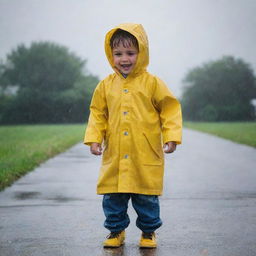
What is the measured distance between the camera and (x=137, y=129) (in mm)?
3846

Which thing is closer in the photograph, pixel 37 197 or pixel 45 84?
pixel 37 197

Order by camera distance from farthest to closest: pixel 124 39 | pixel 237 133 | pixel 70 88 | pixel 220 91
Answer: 1. pixel 220 91
2. pixel 70 88
3. pixel 237 133
4. pixel 124 39

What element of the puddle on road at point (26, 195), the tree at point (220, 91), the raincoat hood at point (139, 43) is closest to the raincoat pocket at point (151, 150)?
the raincoat hood at point (139, 43)

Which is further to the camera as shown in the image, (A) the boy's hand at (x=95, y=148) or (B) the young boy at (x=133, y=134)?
(A) the boy's hand at (x=95, y=148)

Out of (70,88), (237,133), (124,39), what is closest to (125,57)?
(124,39)

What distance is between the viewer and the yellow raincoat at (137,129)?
3.84 metres

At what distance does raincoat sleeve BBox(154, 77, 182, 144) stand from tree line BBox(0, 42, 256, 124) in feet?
169

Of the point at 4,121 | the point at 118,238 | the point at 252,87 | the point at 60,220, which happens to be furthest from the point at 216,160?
the point at 252,87

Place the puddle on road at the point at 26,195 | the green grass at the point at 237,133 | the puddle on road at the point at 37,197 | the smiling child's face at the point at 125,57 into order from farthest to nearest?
the green grass at the point at 237,133
the puddle on road at the point at 26,195
the puddle on road at the point at 37,197
the smiling child's face at the point at 125,57

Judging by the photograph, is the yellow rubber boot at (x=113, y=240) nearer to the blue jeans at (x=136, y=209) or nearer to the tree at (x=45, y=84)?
the blue jeans at (x=136, y=209)

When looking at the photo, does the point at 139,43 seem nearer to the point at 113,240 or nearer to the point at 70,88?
the point at 113,240

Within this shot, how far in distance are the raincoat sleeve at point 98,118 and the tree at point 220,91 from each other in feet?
209

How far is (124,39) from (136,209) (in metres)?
1.30

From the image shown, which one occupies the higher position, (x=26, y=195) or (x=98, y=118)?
(x=98, y=118)
